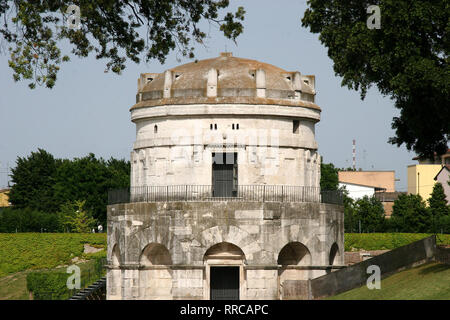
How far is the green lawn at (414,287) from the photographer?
111 feet

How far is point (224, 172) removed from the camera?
4644 centimetres

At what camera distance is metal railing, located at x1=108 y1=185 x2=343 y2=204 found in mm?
45781

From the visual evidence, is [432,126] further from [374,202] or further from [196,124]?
[374,202]

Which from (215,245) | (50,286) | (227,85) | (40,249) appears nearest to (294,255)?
(215,245)

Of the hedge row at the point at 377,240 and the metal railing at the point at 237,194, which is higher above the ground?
the metal railing at the point at 237,194

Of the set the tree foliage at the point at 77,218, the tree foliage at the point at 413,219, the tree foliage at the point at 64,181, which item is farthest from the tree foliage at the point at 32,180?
the tree foliage at the point at 413,219

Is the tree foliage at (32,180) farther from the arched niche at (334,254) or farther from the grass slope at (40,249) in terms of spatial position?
the arched niche at (334,254)

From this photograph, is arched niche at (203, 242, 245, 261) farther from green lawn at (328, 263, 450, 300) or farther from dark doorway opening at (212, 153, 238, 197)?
green lawn at (328, 263, 450, 300)

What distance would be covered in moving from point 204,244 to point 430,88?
15.8m

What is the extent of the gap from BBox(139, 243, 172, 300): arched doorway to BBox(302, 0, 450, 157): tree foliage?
50.3ft

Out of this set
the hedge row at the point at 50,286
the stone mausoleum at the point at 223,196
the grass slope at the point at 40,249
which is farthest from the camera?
the grass slope at the point at 40,249

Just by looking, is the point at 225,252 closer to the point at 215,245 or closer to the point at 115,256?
the point at 215,245

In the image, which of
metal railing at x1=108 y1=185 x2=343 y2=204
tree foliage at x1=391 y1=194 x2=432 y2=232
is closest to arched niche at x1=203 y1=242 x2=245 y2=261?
metal railing at x1=108 y1=185 x2=343 y2=204

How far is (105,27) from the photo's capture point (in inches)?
974
